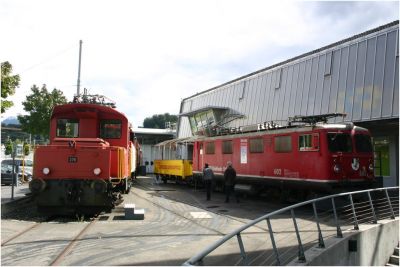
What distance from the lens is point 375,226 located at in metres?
10.6

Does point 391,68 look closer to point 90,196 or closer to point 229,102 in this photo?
point 90,196

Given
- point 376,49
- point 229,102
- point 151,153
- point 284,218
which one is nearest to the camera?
point 284,218

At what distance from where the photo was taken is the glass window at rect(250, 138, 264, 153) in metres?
18.1

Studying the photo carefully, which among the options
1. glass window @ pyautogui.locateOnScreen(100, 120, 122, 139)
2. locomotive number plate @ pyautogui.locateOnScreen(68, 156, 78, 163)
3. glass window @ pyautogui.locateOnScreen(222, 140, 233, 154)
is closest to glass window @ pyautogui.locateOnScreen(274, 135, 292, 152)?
glass window @ pyautogui.locateOnScreen(222, 140, 233, 154)

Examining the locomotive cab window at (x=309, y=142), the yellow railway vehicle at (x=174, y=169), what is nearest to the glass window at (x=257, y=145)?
the locomotive cab window at (x=309, y=142)

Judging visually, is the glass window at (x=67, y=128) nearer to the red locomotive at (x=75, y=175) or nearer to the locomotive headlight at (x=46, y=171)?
the red locomotive at (x=75, y=175)

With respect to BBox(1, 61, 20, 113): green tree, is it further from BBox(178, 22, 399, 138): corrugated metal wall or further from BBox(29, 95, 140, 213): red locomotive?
BBox(178, 22, 399, 138): corrugated metal wall

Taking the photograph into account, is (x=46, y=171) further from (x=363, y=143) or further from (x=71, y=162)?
(x=363, y=143)

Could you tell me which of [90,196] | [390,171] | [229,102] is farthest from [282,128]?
[229,102]

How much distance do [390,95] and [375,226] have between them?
8.99 meters

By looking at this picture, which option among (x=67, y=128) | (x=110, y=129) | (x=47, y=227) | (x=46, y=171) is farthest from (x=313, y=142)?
(x=47, y=227)

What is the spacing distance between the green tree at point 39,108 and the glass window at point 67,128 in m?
18.3

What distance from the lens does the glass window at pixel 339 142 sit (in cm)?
1494

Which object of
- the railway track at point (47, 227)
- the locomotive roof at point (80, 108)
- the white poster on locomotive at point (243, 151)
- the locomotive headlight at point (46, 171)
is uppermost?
the locomotive roof at point (80, 108)
